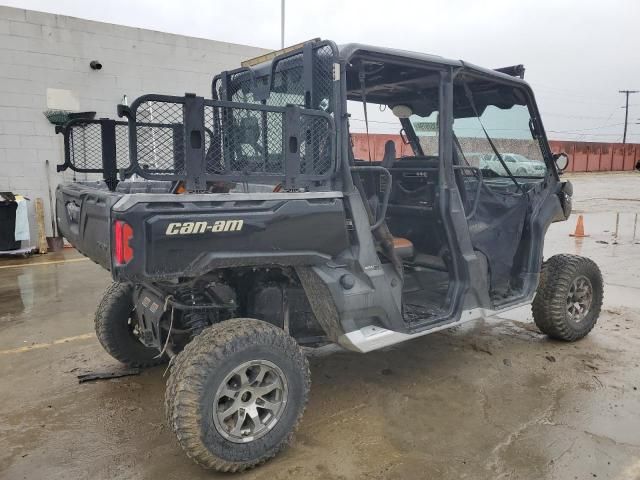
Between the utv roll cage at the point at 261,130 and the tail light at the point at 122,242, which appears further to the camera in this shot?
the utv roll cage at the point at 261,130

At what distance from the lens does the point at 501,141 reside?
14.0 ft

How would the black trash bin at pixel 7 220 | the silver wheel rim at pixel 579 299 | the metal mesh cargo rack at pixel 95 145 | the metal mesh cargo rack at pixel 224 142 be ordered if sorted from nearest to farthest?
the metal mesh cargo rack at pixel 224 142 → the metal mesh cargo rack at pixel 95 145 → the silver wheel rim at pixel 579 299 → the black trash bin at pixel 7 220

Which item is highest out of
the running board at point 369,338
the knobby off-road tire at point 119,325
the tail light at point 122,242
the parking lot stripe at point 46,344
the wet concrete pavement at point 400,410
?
the tail light at point 122,242

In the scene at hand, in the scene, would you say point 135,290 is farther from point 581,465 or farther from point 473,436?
point 581,465

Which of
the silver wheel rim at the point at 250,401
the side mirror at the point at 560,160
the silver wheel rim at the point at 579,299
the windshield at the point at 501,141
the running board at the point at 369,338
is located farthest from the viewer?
the silver wheel rim at the point at 579,299

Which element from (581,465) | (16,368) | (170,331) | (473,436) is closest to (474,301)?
(473,436)

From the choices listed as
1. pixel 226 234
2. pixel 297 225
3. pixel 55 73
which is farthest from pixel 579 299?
pixel 55 73

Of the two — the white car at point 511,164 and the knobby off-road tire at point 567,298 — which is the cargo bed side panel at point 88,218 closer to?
the white car at point 511,164

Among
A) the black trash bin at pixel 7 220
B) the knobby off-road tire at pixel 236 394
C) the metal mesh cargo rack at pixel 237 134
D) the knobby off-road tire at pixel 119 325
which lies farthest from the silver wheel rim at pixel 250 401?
the black trash bin at pixel 7 220

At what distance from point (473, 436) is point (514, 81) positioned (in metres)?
2.57

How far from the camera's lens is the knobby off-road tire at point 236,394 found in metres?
2.56

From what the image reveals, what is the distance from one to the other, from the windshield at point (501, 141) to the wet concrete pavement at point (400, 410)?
4.90 ft

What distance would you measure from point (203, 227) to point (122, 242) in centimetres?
36

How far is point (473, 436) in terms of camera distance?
3.07 meters
